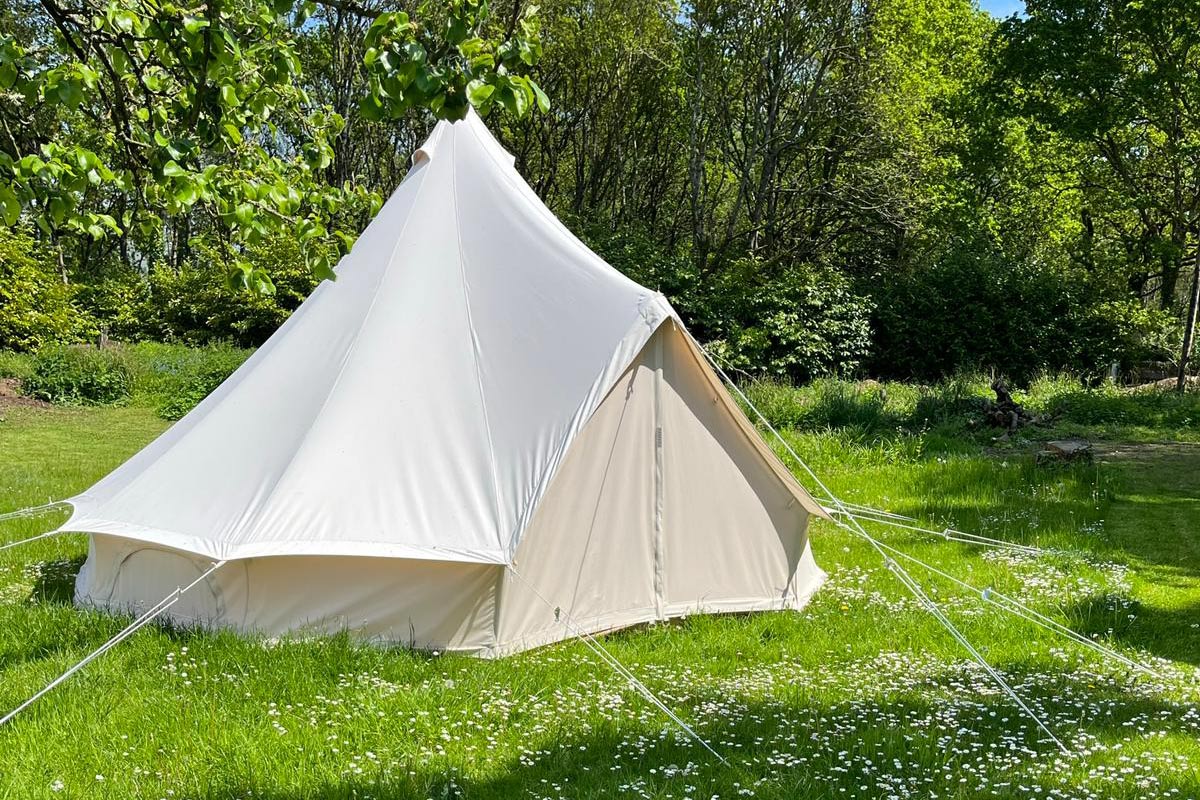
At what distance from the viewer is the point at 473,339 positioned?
5.86 m

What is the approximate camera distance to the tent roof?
504 cm

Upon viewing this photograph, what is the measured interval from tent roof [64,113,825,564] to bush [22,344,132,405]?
12.6 metres

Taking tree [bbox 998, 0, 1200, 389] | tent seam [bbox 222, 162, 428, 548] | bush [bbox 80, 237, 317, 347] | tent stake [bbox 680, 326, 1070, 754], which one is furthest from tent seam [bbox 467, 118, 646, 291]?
bush [bbox 80, 237, 317, 347]

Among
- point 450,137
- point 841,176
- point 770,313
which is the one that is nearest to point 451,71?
point 450,137

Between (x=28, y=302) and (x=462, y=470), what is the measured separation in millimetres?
16573

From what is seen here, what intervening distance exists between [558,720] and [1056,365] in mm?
18635

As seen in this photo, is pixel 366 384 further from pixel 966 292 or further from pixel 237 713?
pixel 966 292

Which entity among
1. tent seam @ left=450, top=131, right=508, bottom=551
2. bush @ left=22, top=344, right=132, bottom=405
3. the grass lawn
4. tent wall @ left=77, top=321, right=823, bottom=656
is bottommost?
bush @ left=22, top=344, right=132, bottom=405

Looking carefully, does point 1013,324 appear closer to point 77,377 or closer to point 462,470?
point 462,470

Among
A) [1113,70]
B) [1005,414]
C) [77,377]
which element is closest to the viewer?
[1005,414]

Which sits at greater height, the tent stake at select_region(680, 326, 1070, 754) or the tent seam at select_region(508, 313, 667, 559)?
the tent seam at select_region(508, 313, 667, 559)

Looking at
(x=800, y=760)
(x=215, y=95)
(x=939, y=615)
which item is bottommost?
(x=800, y=760)

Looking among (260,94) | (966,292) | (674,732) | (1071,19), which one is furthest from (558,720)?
(966,292)

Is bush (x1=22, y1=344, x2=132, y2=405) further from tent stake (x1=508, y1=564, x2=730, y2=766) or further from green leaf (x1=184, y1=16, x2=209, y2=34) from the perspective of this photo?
green leaf (x1=184, y1=16, x2=209, y2=34)
